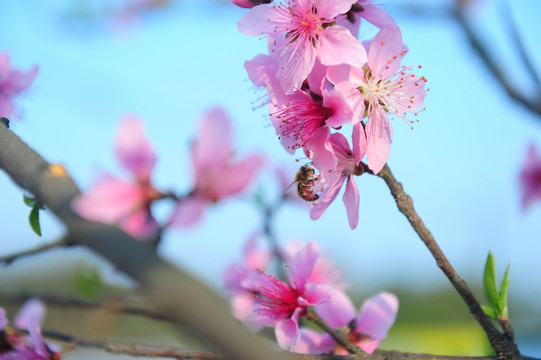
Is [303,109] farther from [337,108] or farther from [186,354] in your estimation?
[186,354]

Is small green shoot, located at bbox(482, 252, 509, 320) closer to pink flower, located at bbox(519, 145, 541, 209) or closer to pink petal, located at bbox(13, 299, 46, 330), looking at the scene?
pink petal, located at bbox(13, 299, 46, 330)

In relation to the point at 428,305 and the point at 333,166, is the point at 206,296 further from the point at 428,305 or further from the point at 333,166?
the point at 428,305

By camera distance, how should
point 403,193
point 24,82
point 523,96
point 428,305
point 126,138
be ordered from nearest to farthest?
point 403,193 < point 24,82 < point 126,138 < point 523,96 < point 428,305

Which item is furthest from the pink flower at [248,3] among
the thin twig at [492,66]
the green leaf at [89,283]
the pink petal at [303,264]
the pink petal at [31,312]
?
the thin twig at [492,66]

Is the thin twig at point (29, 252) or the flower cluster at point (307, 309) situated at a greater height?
the flower cluster at point (307, 309)

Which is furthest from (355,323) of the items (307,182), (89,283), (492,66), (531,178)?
(531,178)

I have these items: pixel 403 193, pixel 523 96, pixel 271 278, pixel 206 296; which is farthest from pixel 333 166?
pixel 523 96

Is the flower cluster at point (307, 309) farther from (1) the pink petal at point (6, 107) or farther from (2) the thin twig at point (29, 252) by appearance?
(1) the pink petal at point (6, 107)
